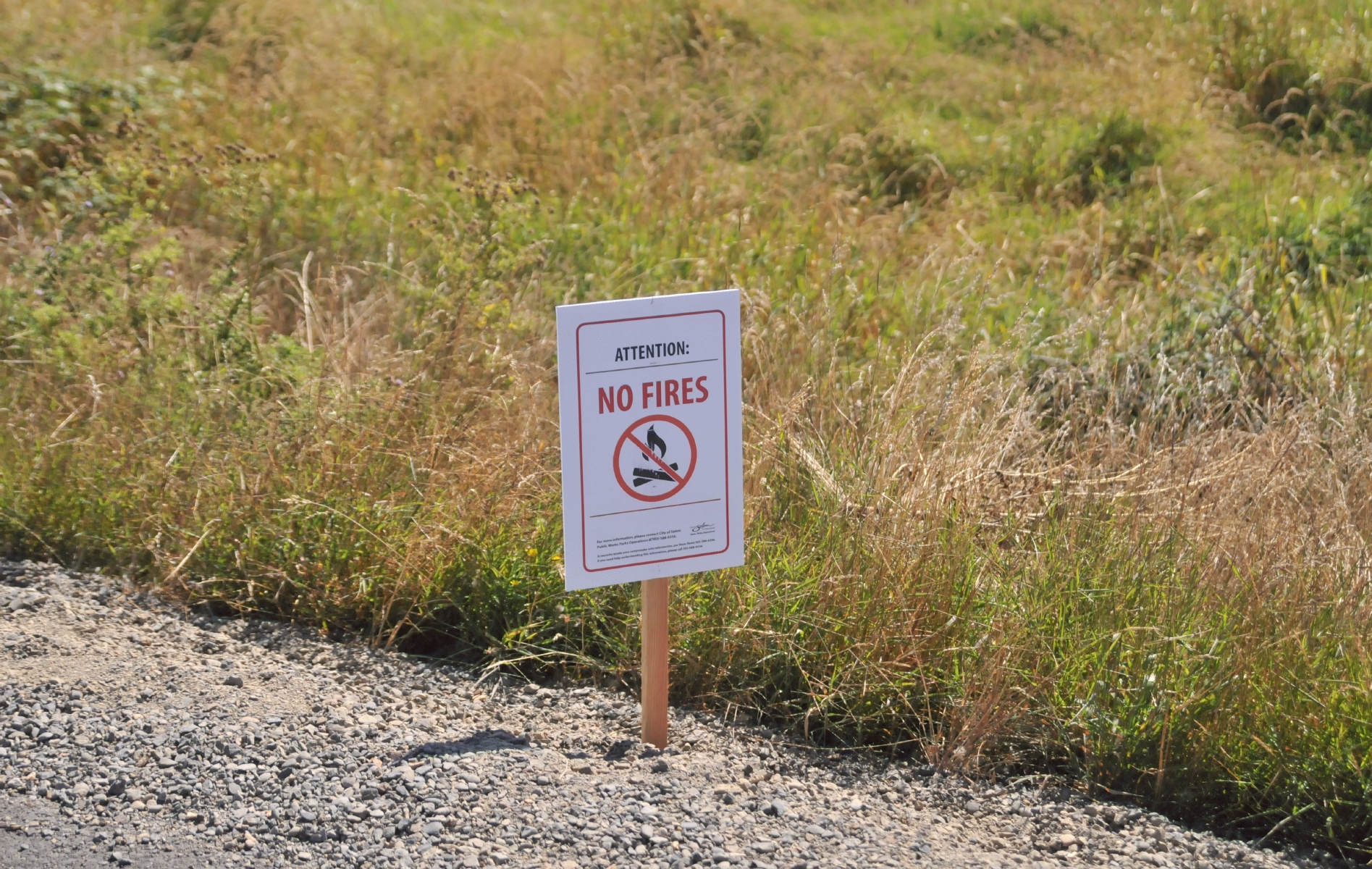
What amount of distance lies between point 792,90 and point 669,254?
322 cm

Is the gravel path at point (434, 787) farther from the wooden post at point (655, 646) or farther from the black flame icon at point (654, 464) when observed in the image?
the black flame icon at point (654, 464)

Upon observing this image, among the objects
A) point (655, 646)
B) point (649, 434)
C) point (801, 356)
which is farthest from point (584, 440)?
point (801, 356)

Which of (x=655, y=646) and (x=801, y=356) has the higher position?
(x=801, y=356)

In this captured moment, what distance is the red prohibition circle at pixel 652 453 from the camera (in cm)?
316

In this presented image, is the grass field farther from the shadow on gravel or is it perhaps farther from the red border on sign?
the red border on sign

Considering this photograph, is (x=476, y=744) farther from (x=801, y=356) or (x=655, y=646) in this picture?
(x=801, y=356)

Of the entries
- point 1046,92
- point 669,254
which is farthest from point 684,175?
point 1046,92

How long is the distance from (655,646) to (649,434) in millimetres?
554

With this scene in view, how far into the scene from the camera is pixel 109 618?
3.98 metres

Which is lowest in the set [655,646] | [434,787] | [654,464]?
[434,787]

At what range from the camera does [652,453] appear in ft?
10.5

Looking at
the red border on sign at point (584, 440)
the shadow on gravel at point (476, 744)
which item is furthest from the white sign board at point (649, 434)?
the shadow on gravel at point (476, 744)

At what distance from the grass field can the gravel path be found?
21 centimetres

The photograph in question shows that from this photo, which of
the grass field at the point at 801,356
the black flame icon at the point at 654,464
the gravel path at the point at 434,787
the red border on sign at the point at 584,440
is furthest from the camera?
the grass field at the point at 801,356
